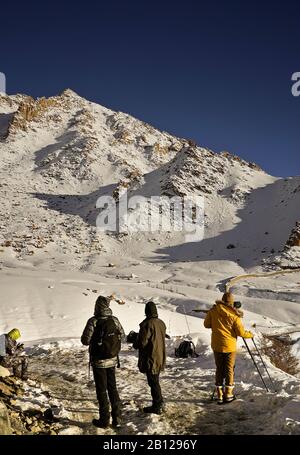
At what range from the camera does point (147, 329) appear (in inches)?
284

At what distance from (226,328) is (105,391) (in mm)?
2748

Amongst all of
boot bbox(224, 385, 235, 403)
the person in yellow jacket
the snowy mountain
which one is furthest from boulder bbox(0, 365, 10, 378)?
boot bbox(224, 385, 235, 403)

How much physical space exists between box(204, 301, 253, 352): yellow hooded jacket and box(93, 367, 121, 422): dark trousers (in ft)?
7.62

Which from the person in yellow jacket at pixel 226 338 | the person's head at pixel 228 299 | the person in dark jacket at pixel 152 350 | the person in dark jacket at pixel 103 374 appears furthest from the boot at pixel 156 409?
the person's head at pixel 228 299

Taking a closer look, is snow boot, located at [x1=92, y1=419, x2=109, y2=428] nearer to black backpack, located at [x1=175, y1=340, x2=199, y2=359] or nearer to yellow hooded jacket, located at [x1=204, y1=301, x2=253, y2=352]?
yellow hooded jacket, located at [x1=204, y1=301, x2=253, y2=352]

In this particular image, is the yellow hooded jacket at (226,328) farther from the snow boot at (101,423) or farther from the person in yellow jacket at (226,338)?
the snow boot at (101,423)

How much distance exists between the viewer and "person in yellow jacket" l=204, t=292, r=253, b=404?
7734 millimetres

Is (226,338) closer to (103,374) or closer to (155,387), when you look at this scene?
(155,387)

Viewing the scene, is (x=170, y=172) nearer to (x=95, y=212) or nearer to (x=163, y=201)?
(x=163, y=201)

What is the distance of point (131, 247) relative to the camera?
178 feet

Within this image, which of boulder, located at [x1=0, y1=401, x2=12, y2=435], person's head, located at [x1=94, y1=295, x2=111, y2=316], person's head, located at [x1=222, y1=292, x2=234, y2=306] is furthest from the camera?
person's head, located at [x1=222, y1=292, x2=234, y2=306]

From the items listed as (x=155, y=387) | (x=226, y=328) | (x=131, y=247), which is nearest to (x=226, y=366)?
(x=226, y=328)

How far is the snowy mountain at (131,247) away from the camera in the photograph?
37.8 feet

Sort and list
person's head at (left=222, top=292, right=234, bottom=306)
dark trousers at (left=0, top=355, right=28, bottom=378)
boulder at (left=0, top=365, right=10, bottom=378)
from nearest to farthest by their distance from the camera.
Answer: person's head at (left=222, top=292, right=234, bottom=306) < boulder at (left=0, top=365, right=10, bottom=378) < dark trousers at (left=0, top=355, right=28, bottom=378)
